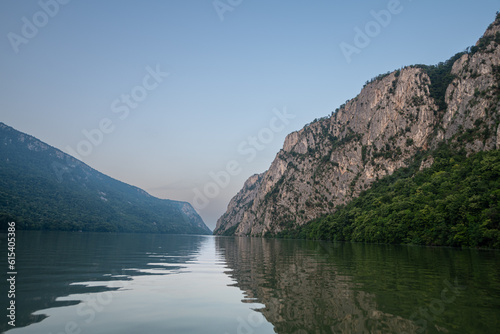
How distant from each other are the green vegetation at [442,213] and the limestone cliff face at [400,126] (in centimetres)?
1470

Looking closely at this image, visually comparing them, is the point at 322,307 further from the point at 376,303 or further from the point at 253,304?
the point at 253,304

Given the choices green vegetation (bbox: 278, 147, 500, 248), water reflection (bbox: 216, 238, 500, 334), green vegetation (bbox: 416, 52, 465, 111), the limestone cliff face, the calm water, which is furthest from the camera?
green vegetation (bbox: 416, 52, 465, 111)

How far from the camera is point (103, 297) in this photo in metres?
11.0

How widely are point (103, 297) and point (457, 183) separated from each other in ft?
275

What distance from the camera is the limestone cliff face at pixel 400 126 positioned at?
112 m

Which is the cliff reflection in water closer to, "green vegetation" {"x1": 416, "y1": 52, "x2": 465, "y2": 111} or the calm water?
the calm water

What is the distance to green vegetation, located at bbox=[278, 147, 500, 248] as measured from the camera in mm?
49531

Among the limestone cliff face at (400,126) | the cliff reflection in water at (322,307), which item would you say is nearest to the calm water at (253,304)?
the cliff reflection in water at (322,307)

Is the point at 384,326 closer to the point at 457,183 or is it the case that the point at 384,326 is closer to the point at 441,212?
the point at 441,212

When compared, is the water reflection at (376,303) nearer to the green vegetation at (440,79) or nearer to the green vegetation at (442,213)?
the green vegetation at (442,213)

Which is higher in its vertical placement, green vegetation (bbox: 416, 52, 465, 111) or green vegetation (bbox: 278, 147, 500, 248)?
green vegetation (bbox: 416, 52, 465, 111)

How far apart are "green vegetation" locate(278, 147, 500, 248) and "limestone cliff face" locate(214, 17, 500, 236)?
14.7 metres

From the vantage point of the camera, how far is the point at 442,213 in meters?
57.8

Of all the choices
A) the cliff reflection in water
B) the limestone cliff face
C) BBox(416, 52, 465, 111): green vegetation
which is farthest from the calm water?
BBox(416, 52, 465, 111): green vegetation
